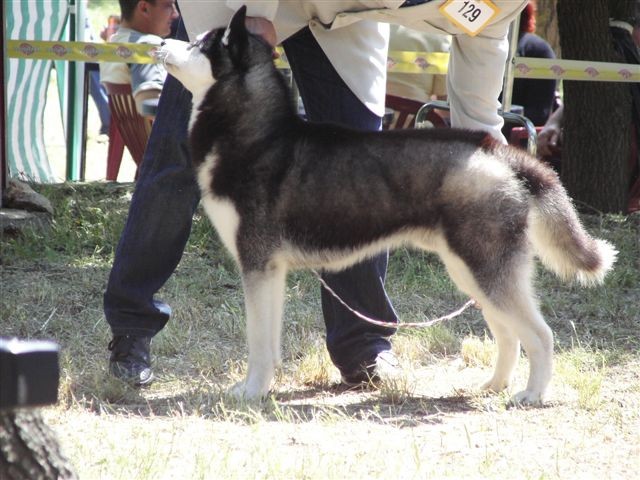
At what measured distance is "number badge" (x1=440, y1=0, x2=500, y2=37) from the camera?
3559mm

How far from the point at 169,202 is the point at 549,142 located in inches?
181

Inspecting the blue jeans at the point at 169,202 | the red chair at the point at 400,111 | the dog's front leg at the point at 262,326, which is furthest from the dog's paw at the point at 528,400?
the red chair at the point at 400,111

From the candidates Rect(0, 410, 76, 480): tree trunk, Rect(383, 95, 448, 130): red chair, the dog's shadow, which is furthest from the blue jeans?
Rect(383, 95, 448, 130): red chair

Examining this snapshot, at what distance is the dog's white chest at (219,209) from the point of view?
359 centimetres

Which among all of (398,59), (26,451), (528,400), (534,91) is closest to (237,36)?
(528,400)

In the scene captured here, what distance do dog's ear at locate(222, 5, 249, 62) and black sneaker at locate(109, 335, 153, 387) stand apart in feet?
3.88

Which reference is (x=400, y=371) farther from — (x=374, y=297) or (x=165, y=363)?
(x=165, y=363)

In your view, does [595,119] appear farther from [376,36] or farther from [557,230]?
[557,230]

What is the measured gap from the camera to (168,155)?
153 inches

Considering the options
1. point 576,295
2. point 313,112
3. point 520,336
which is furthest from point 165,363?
point 576,295

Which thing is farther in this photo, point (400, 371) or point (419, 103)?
point (419, 103)

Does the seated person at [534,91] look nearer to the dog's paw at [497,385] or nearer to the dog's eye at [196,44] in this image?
the dog's paw at [497,385]

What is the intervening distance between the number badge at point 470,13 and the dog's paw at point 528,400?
132 centimetres

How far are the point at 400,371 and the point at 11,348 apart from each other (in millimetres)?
2591
